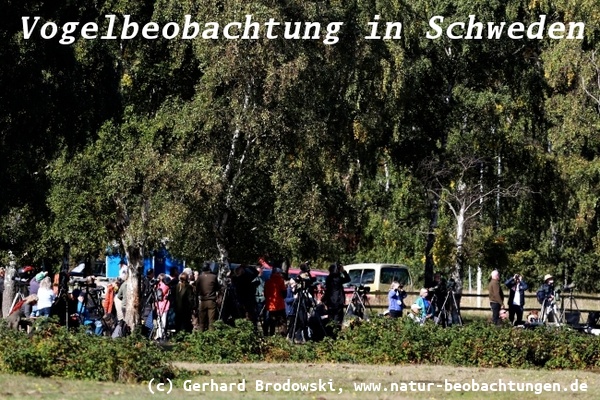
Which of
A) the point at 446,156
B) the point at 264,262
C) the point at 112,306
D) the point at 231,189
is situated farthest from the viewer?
the point at 446,156

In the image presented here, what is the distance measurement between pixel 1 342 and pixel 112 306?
993 cm

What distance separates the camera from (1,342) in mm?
18891

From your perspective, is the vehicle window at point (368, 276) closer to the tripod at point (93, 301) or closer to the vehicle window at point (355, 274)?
the vehicle window at point (355, 274)

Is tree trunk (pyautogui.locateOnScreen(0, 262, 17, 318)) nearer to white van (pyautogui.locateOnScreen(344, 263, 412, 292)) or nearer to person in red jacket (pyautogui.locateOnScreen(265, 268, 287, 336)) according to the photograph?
person in red jacket (pyautogui.locateOnScreen(265, 268, 287, 336))

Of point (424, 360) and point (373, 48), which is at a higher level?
point (373, 48)

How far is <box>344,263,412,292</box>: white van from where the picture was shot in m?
48.6

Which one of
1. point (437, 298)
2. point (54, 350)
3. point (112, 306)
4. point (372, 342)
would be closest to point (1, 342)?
point (54, 350)

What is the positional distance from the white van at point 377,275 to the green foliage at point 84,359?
3041 cm

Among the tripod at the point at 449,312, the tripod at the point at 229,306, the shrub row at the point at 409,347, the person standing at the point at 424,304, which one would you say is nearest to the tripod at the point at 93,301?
the tripod at the point at 229,306

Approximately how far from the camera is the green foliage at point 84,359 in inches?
695

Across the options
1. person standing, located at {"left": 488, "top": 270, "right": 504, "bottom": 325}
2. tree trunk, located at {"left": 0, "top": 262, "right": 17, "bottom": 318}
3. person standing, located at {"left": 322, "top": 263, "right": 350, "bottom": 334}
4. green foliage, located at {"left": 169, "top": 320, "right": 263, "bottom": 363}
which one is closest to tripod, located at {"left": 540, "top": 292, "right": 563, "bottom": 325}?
person standing, located at {"left": 488, "top": 270, "right": 504, "bottom": 325}

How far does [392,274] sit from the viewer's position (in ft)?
162

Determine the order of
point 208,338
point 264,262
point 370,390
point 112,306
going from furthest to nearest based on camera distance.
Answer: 1. point 264,262
2. point 112,306
3. point 208,338
4. point 370,390

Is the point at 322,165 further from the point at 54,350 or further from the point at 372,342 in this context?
the point at 54,350
